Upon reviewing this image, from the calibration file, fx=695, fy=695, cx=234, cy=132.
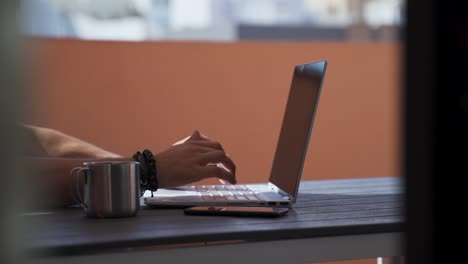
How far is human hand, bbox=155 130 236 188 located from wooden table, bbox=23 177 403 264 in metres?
0.24

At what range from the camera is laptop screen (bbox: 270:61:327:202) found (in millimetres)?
1207

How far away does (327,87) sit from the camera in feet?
13.4

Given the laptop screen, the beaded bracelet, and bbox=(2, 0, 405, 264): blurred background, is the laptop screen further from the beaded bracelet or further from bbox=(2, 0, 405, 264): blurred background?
bbox=(2, 0, 405, 264): blurred background

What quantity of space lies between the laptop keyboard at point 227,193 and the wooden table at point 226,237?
0.13 metres

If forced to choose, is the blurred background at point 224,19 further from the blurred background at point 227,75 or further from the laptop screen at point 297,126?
the laptop screen at point 297,126

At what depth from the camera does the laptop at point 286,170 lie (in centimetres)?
122

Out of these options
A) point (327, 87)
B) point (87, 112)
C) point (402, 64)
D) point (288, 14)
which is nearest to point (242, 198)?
point (402, 64)

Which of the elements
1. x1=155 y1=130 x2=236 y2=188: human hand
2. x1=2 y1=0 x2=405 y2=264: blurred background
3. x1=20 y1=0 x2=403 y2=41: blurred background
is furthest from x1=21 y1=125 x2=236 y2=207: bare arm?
x1=20 y1=0 x2=403 y2=41: blurred background

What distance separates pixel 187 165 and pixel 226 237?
477mm

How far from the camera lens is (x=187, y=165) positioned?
4.63 feet

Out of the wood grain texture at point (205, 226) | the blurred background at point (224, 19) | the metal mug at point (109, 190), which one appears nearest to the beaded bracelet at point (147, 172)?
the wood grain texture at point (205, 226)

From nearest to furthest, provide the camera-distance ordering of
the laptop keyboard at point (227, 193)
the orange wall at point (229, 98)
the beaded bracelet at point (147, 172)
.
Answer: the laptop keyboard at point (227, 193) < the beaded bracelet at point (147, 172) < the orange wall at point (229, 98)

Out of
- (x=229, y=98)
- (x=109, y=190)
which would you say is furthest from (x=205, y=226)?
(x=229, y=98)

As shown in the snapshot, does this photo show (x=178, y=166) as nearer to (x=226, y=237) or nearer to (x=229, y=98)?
(x=226, y=237)
